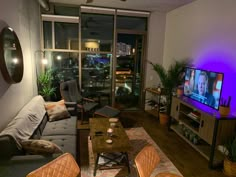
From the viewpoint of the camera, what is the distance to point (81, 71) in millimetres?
5227

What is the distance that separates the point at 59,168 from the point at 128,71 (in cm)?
431

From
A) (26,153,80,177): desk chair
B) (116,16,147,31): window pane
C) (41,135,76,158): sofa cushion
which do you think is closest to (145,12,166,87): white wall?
(116,16,147,31): window pane

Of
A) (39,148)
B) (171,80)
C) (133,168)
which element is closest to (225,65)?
(171,80)

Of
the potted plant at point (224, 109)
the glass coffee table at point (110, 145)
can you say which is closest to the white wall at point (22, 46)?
the glass coffee table at point (110, 145)

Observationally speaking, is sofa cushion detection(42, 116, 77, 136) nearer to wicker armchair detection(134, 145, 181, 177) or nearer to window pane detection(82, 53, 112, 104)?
wicker armchair detection(134, 145, 181, 177)

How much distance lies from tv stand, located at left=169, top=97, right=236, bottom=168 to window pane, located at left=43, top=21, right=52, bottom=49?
11.5 feet

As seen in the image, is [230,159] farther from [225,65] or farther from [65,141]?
[65,141]

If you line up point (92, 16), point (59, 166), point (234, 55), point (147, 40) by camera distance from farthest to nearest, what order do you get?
point (147, 40) → point (92, 16) → point (234, 55) → point (59, 166)

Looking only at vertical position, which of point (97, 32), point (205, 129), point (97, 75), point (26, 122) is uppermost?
point (97, 32)

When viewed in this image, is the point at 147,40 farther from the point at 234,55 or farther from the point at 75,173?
the point at 75,173

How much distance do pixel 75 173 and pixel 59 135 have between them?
1.51 m

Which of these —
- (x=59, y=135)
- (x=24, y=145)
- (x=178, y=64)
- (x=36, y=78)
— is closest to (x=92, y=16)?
(x=36, y=78)

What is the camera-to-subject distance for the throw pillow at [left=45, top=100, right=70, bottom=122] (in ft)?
11.8

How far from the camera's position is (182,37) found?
4.59m
